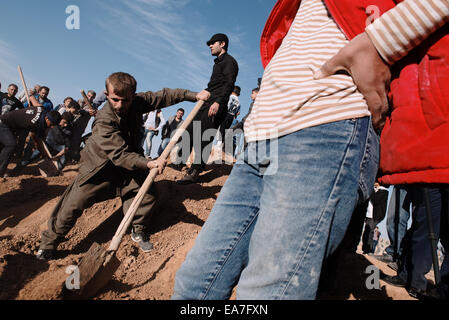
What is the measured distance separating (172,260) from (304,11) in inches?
114

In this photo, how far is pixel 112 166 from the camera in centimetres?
354

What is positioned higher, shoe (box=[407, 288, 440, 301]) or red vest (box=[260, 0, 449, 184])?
red vest (box=[260, 0, 449, 184])

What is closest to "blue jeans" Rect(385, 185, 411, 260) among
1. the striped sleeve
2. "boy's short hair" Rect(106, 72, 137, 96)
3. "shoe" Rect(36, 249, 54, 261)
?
the striped sleeve

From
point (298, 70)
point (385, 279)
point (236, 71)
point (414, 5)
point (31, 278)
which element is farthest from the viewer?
point (236, 71)

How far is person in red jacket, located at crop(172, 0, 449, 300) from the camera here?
2.42ft

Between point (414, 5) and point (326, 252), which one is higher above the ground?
point (414, 5)

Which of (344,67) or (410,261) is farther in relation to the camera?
(410,261)

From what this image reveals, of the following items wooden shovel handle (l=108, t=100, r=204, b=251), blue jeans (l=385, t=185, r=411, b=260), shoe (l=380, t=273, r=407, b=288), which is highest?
wooden shovel handle (l=108, t=100, r=204, b=251)

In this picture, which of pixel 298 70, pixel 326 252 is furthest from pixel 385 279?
pixel 298 70

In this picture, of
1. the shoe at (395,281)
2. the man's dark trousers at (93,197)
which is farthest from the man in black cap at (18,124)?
the shoe at (395,281)

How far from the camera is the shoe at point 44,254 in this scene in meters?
3.18

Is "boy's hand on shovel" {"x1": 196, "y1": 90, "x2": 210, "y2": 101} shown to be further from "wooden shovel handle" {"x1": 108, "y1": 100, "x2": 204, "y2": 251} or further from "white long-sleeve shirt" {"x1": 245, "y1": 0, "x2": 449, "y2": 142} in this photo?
"white long-sleeve shirt" {"x1": 245, "y1": 0, "x2": 449, "y2": 142}

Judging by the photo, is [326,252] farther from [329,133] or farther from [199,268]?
[199,268]
